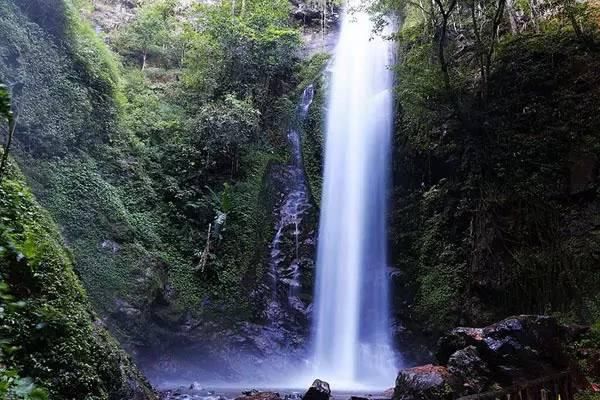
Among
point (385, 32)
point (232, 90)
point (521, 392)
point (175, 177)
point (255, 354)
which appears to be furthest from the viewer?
point (385, 32)

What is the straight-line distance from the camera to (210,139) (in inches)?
577

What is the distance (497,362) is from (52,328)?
6.39 metres

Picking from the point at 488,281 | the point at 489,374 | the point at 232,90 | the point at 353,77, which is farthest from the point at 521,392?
the point at 353,77

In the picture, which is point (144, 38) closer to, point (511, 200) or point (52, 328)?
point (511, 200)

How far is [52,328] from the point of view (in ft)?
14.7

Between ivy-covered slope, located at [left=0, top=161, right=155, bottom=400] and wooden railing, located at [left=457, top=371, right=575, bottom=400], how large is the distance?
3.78m

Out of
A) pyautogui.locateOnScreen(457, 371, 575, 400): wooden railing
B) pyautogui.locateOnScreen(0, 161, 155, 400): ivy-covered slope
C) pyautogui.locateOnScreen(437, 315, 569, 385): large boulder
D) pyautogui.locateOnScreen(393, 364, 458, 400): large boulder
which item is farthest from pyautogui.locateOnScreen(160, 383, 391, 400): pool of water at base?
pyautogui.locateOnScreen(457, 371, 575, 400): wooden railing

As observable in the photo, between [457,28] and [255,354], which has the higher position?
[457,28]

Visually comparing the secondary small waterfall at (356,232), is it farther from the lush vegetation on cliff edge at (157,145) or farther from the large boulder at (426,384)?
the large boulder at (426,384)

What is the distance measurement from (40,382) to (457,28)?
585 inches

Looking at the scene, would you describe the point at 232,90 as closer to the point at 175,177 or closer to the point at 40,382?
the point at 175,177

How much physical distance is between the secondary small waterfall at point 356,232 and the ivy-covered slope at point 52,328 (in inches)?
283

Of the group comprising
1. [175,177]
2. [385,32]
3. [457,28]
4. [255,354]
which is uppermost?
[385,32]

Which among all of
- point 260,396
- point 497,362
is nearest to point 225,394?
point 260,396
